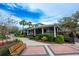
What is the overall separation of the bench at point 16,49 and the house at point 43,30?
1.46 feet

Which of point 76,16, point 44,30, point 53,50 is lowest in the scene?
point 53,50

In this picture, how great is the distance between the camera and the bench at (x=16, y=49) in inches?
238

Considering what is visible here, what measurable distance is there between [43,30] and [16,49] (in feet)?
3.38

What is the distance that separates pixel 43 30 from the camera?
21.6 ft

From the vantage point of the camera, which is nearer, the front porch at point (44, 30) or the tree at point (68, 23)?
the tree at point (68, 23)

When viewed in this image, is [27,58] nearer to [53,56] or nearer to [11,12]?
[53,56]

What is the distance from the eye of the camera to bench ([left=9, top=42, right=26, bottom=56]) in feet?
19.8

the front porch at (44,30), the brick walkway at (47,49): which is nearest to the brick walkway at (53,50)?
the brick walkway at (47,49)

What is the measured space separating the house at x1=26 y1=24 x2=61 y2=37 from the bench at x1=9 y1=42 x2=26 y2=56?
445mm

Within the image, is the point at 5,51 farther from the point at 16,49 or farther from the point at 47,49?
the point at 47,49

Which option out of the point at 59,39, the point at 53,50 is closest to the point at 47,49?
the point at 53,50

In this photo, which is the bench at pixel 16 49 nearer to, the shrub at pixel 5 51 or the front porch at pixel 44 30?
the shrub at pixel 5 51

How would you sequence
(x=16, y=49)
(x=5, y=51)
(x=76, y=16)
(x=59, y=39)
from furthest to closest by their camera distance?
(x=59, y=39) → (x=76, y=16) → (x=16, y=49) → (x=5, y=51)

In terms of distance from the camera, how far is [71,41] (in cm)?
647
